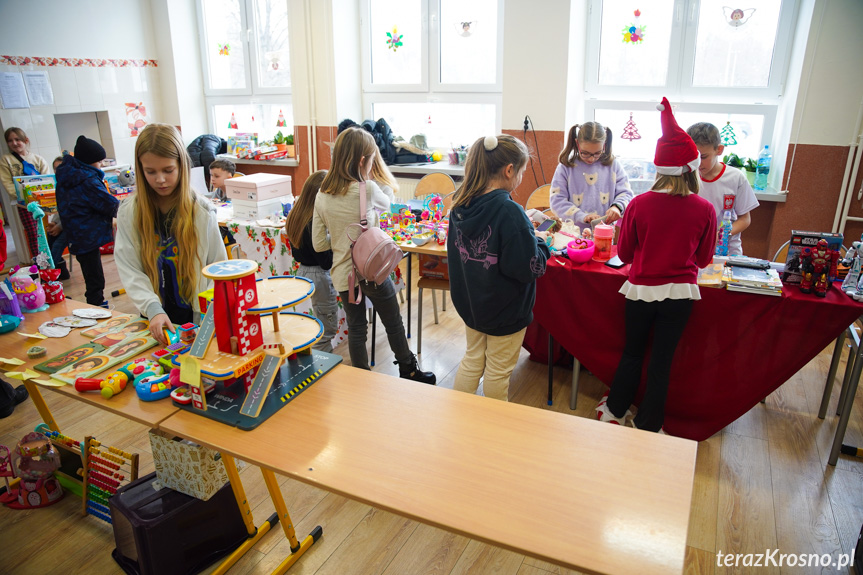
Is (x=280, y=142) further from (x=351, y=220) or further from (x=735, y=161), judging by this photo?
(x=735, y=161)

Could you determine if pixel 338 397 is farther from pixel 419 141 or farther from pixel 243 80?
pixel 243 80

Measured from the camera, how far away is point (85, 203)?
153 inches

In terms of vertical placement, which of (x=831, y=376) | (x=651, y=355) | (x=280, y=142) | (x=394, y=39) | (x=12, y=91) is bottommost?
(x=831, y=376)

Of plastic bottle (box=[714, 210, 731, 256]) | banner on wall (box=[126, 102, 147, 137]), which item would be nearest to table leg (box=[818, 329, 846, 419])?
plastic bottle (box=[714, 210, 731, 256])

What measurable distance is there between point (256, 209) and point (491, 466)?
3073 millimetres

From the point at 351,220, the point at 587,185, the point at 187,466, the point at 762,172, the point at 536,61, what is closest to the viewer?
the point at 187,466

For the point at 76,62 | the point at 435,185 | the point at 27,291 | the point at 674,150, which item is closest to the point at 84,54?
the point at 76,62

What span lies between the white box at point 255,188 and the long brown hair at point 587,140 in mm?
2064

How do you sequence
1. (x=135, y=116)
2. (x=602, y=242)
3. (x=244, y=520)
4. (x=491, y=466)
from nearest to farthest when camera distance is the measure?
(x=491, y=466), (x=244, y=520), (x=602, y=242), (x=135, y=116)

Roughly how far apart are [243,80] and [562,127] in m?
3.84

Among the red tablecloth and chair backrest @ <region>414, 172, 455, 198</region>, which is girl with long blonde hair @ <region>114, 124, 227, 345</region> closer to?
the red tablecloth

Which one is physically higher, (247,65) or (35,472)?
(247,65)

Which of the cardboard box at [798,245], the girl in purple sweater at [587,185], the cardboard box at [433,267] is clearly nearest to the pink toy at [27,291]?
the cardboard box at [433,267]

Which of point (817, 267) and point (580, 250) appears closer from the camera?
point (817, 267)
